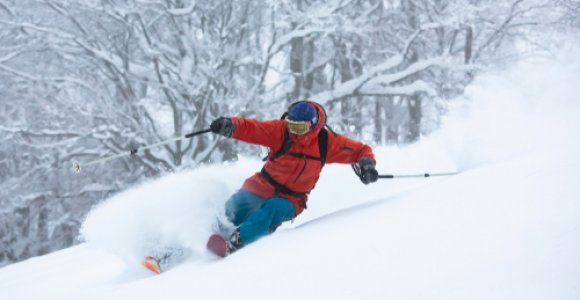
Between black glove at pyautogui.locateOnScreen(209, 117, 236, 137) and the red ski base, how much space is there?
85 centimetres

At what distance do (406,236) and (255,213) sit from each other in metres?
1.60

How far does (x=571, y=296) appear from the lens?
1417 mm

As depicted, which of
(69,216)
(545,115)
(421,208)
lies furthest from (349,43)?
(421,208)

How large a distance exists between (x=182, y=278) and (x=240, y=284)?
1.82ft

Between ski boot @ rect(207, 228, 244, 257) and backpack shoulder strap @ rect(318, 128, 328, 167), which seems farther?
backpack shoulder strap @ rect(318, 128, 328, 167)

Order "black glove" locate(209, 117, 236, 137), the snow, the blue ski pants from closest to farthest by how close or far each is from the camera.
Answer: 1. the snow
2. the blue ski pants
3. "black glove" locate(209, 117, 236, 137)

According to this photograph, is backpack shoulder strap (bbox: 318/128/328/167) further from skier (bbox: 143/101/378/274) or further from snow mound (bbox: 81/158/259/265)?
snow mound (bbox: 81/158/259/265)

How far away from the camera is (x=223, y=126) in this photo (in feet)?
12.6

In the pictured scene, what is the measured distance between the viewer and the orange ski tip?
11.8ft

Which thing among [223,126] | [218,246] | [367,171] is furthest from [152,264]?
[367,171]

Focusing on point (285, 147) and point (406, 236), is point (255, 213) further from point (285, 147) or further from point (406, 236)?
point (406, 236)

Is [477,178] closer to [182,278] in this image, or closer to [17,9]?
[182,278]

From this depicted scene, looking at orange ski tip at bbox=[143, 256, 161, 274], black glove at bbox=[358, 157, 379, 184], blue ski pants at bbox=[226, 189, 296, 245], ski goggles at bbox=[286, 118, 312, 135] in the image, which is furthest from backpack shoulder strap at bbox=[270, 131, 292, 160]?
orange ski tip at bbox=[143, 256, 161, 274]

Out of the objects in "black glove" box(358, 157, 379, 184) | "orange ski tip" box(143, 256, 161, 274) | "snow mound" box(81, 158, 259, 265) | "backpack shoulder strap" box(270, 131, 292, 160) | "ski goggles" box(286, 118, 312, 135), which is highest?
"ski goggles" box(286, 118, 312, 135)
